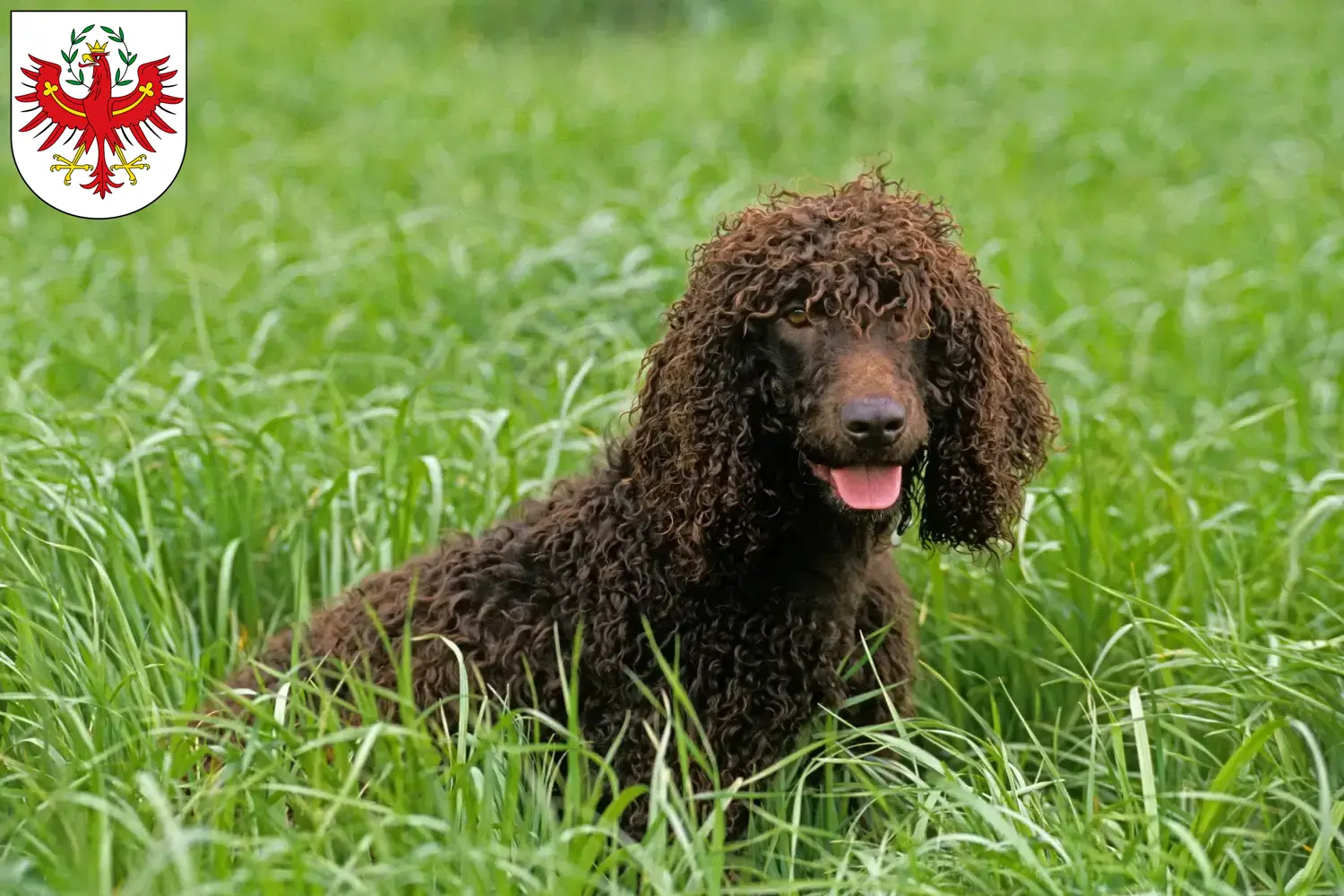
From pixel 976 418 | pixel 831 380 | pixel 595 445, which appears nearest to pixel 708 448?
pixel 831 380

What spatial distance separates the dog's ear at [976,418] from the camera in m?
2.63

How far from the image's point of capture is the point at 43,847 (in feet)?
6.64

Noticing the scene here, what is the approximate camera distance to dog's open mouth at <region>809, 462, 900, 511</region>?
2.45 metres

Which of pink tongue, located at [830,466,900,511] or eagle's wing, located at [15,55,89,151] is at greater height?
eagle's wing, located at [15,55,89,151]

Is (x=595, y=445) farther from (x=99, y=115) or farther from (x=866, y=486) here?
(x=99, y=115)

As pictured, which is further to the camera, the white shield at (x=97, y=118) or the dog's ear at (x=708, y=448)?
the white shield at (x=97, y=118)

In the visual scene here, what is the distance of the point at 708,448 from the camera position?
2604 mm

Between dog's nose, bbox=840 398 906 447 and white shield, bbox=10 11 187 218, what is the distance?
253 centimetres

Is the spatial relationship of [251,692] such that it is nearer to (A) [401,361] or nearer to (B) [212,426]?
(B) [212,426]

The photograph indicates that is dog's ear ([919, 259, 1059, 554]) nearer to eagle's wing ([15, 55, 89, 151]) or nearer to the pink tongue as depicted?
the pink tongue

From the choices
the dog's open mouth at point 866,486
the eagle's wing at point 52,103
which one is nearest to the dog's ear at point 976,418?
the dog's open mouth at point 866,486

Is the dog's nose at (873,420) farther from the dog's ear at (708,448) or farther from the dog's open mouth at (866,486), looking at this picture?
the dog's ear at (708,448)

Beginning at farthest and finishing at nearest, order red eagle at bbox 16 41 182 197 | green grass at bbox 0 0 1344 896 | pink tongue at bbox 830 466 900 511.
Answer: red eagle at bbox 16 41 182 197 < pink tongue at bbox 830 466 900 511 < green grass at bbox 0 0 1344 896

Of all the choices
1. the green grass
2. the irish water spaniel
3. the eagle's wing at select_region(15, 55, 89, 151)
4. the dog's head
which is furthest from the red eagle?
the dog's head
